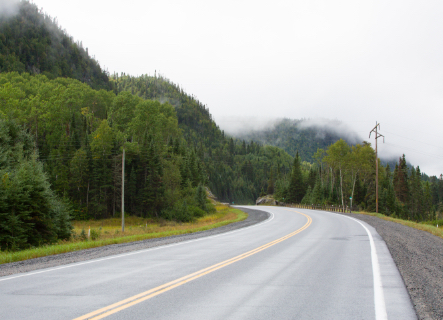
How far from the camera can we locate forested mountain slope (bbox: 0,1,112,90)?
147 meters

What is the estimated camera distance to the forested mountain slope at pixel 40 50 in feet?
481

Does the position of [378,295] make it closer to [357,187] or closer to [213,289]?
[213,289]

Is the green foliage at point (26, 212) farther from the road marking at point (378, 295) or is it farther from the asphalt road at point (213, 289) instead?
the road marking at point (378, 295)

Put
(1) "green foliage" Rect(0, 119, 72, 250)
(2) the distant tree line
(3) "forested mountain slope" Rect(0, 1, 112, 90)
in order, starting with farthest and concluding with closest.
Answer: (3) "forested mountain slope" Rect(0, 1, 112, 90), (2) the distant tree line, (1) "green foliage" Rect(0, 119, 72, 250)

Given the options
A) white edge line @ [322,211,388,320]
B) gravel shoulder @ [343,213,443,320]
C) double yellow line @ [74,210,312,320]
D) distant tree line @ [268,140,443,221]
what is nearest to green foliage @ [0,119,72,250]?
double yellow line @ [74,210,312,320]

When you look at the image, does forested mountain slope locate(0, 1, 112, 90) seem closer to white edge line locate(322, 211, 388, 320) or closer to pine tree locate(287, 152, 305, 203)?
pine tree locate(287, 152, 305, 203)

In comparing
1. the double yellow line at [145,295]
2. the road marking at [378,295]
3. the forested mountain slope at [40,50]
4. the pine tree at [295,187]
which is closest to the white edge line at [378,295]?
the road marking at [378,295]

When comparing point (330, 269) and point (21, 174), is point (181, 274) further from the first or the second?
point (21, 174)

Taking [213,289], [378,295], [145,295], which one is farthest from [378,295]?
[145,295]

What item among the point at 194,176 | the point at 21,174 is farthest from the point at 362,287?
the point at 194,176

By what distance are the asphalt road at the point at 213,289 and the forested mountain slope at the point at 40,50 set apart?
5734 inches

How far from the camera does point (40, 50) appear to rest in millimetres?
154750

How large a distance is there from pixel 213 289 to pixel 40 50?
587 ft

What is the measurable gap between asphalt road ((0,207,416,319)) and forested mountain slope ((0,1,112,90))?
145642mm
